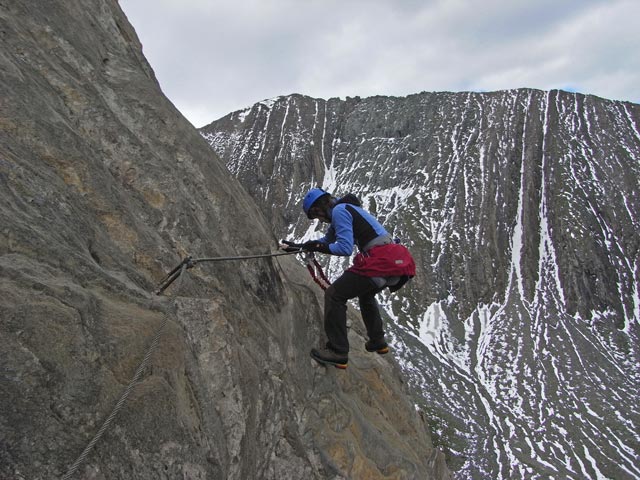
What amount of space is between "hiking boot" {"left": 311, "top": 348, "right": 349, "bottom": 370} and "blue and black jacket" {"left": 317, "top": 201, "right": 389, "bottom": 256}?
2.15m

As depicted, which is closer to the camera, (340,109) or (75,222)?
(75,222)

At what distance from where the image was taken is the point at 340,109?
173000 millimetres

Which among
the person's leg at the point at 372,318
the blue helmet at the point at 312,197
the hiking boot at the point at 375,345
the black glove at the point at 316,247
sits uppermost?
the blue helmet at the point at 312,197

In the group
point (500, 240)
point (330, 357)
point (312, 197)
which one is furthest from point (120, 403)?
point (500, 240)

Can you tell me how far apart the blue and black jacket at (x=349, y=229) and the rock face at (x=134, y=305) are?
1791 millimetres

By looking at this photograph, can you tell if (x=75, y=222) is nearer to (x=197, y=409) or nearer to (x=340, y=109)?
(x=197, y=409)

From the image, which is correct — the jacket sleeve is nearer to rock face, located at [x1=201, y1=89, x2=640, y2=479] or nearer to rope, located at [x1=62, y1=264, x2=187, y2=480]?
rope, located at [x1=62, y1=264, x2=187, y2=480]

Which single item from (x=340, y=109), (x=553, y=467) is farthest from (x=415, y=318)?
(x=340, y=109)

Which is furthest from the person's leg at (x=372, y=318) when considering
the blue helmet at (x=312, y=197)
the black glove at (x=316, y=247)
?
the blue helmet at (x=312, y=197)

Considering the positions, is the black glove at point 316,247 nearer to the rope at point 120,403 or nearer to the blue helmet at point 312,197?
the blue helmet at point 312,197

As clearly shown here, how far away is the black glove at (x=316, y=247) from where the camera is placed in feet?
24.8

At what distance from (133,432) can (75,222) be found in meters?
2.77

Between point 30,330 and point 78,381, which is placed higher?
point 30,330

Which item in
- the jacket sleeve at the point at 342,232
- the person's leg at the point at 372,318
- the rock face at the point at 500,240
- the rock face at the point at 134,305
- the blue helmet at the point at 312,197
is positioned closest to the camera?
the rock face at the point at 134,305
